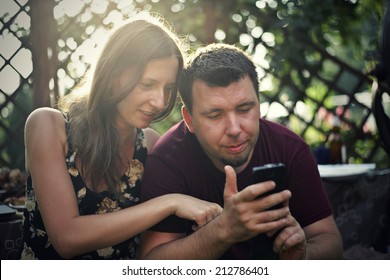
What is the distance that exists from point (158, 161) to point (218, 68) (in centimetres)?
31

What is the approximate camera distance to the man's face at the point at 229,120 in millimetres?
1396

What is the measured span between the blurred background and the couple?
16 centimetres

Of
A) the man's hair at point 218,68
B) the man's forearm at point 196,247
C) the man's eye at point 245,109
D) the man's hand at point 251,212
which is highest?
the man's hair at point 218,68

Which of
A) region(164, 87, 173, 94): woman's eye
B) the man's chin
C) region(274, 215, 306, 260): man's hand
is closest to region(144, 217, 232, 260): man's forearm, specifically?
region(274, 215, 306, 260): man's hand

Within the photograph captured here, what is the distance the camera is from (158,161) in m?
1.41

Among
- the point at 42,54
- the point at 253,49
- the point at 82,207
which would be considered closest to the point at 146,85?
the point at 82,207

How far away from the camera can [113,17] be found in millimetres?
2020

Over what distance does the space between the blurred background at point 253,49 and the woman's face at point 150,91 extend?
19 cm

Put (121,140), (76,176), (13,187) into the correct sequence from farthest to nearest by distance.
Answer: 1. (13,187)
2. (121,140)
3. (76,176)

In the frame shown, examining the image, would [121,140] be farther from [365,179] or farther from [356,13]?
[356,13]

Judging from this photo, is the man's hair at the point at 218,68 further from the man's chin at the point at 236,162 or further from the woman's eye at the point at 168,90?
the man's chin at the point at 236,162

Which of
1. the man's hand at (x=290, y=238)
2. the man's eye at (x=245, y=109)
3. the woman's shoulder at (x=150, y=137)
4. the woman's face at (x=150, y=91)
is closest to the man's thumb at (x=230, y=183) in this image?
the man's hand at (x=290, y=238)
